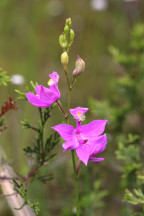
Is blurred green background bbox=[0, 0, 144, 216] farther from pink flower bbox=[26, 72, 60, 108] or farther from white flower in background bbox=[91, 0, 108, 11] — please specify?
pink flower bbox=[26, 72, 60, 108]

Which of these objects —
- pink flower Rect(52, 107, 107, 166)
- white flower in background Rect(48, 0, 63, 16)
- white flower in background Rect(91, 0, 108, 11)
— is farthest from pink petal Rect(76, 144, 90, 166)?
white flower in background Rect(48, 0, 63, 16)

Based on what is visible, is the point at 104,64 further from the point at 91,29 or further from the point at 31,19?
the point at 31,19

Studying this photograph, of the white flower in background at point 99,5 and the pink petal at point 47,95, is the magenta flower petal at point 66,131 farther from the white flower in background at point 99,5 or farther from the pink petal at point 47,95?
the white flower in background at point 99,5

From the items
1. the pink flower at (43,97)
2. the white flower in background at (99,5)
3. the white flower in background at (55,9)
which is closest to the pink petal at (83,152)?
the pink flower at (43,97)

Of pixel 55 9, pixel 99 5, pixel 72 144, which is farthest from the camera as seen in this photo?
pixel 55 9

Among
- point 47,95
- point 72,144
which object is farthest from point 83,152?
point 47,95

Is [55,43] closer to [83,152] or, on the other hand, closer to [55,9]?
[55,9]
